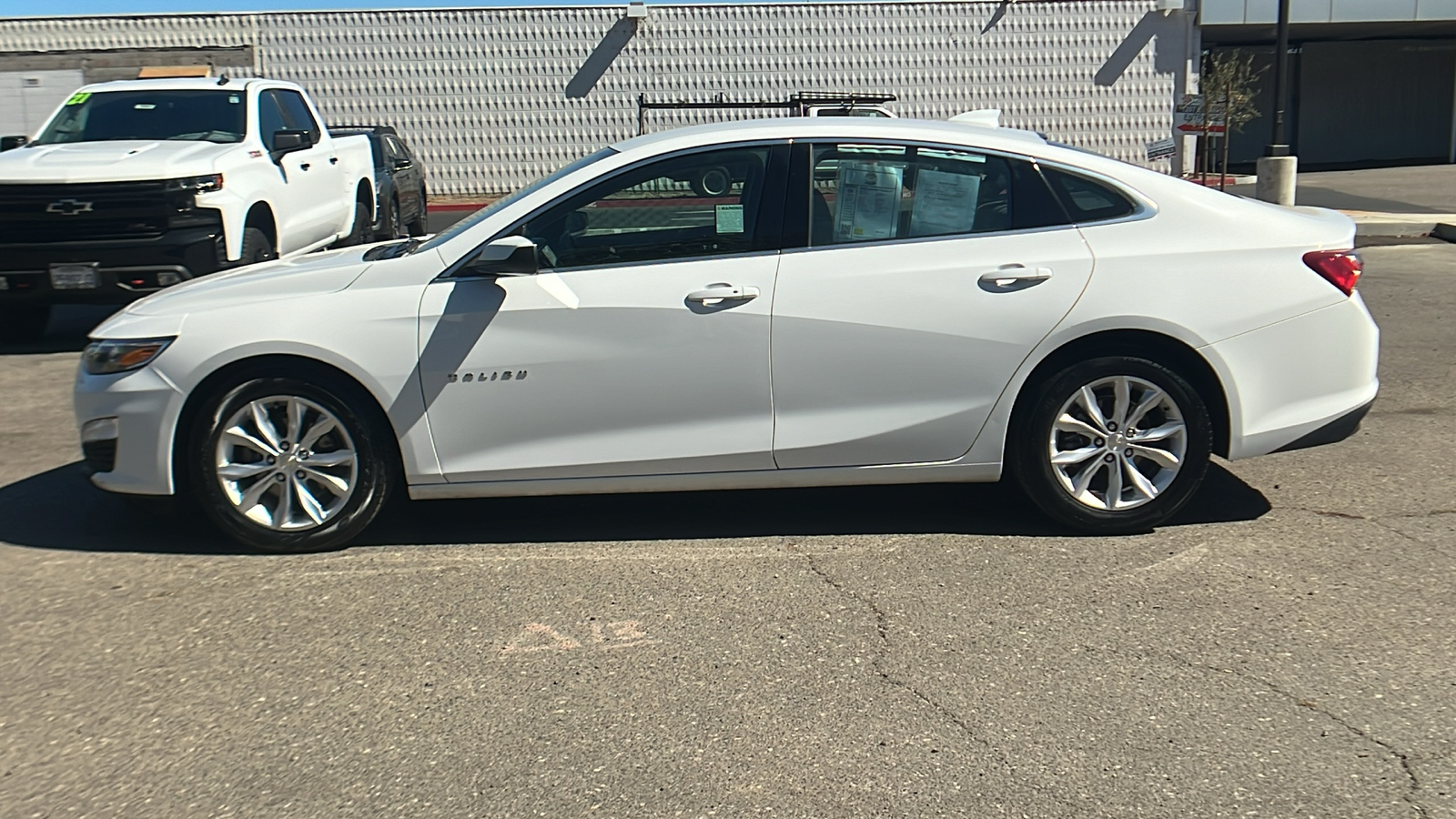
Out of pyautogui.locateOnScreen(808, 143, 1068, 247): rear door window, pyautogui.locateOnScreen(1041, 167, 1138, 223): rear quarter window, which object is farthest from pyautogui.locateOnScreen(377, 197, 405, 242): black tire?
pyautogui.locateOnScreen(1041, 167, 1138, 223): rear quarter window

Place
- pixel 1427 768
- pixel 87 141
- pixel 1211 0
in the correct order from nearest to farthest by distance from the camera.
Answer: pixel 1427 768 → pixel 87 141 → pixel 1211 0

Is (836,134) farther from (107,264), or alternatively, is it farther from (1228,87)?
(1228,87)

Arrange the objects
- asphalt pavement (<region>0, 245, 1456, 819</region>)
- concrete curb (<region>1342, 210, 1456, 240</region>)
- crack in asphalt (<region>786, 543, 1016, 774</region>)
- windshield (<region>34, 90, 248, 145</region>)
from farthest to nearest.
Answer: concrete curb (<region>1342, 210, 1456, 240</region>) → windshield (<region>34, 90, 248, 145</region>) → crack in asphalt (<region>786, 543, 1016, 774</region>) → asphalt pavement (<region>0, 245, 1456, 819</region>)

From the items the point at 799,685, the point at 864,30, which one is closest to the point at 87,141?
the point at 799,685

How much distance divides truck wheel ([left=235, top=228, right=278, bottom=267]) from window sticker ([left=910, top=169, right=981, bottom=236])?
22.1 ft

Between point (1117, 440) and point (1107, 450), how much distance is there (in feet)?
0.18

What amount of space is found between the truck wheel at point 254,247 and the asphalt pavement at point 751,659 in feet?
15.1

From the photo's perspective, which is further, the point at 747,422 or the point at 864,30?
the point at 864,30

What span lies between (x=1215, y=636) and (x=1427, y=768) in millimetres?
910

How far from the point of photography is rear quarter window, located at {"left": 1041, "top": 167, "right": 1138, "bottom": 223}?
17.0 ft

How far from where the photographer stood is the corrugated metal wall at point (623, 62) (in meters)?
28.0

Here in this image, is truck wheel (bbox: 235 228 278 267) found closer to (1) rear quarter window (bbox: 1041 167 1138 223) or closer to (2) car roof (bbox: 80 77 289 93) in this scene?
(2) car roof (bbox: 80 77 289 93)

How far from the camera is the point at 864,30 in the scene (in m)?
28.4

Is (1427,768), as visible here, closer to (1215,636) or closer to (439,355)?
(1215,636)
